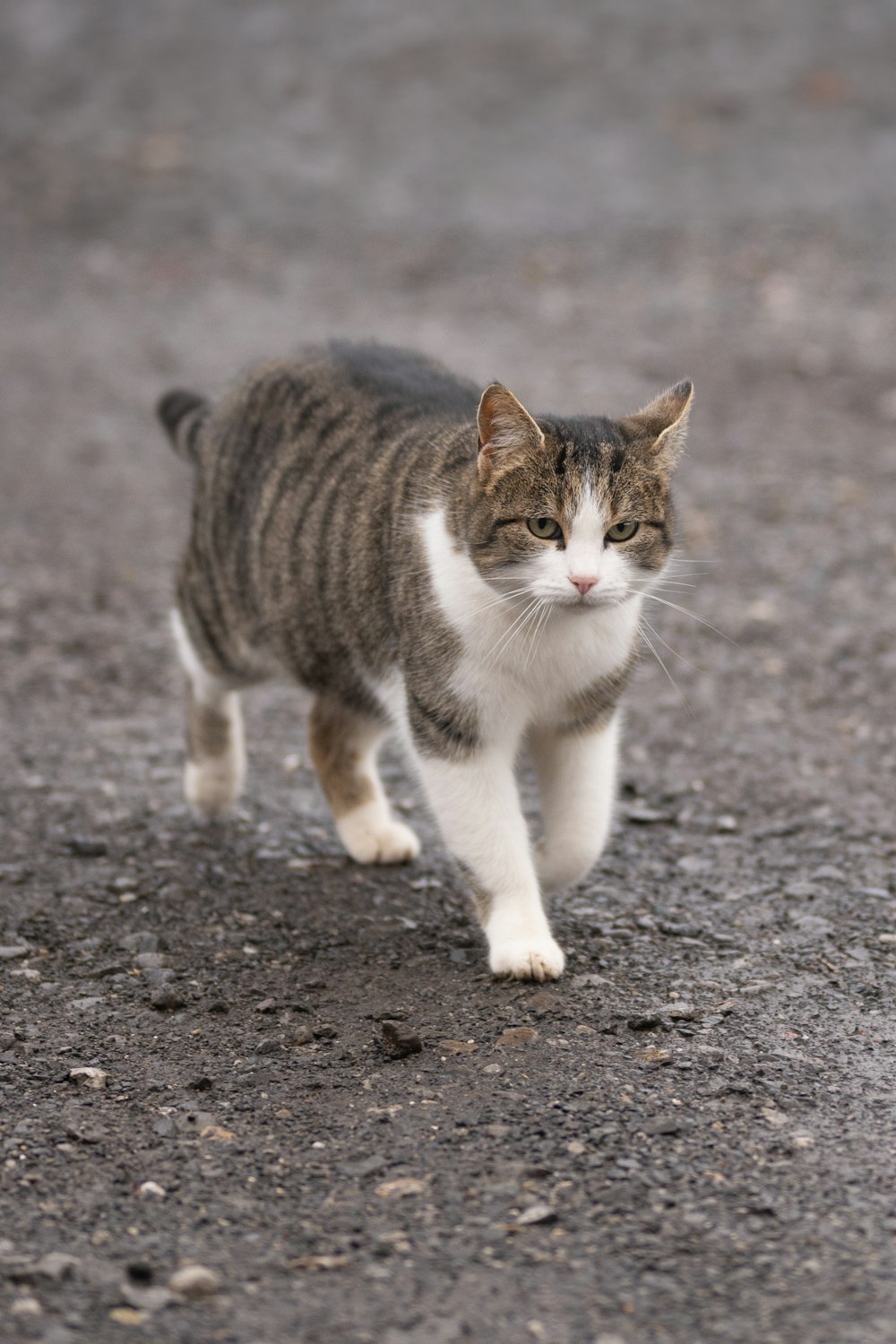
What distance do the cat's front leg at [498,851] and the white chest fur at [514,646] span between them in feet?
0.43

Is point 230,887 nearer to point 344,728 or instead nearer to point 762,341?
point 344,728

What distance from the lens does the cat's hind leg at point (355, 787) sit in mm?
4812

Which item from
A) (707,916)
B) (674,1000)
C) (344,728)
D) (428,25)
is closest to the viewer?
(674,1000)

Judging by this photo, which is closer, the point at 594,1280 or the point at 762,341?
the point at 594,1280

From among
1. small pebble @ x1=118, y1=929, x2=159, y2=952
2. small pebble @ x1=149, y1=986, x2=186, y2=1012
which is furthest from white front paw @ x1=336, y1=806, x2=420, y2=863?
small pebble @ x1=149, y1=986, x2=186, y2=1012

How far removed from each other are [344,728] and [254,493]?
0.79 metres

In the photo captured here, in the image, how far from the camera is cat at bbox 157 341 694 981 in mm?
3650

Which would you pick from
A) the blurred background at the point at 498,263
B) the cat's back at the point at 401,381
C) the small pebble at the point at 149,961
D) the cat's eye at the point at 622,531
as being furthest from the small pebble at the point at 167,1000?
the blurred background at the point at 498,263

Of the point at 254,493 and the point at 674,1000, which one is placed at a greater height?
the point at 254,493

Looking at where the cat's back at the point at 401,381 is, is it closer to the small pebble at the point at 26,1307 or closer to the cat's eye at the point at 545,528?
the cat's eye at the point at 545,528

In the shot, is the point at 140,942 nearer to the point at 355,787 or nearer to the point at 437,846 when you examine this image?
the point at 355,787

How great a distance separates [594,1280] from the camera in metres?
2.76

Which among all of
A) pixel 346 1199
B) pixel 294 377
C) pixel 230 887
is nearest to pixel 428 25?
pixel 294 377

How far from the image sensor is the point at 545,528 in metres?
3.62
